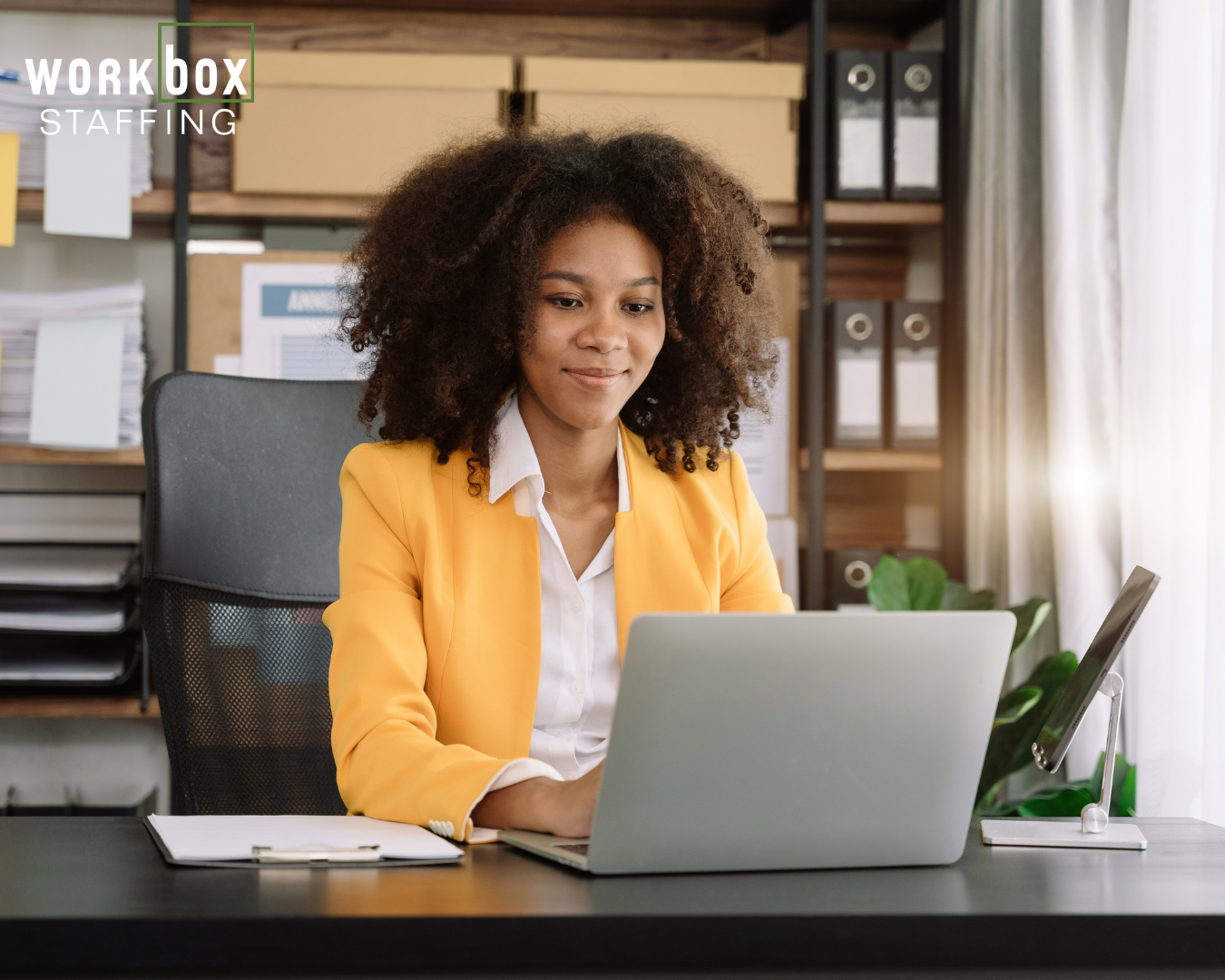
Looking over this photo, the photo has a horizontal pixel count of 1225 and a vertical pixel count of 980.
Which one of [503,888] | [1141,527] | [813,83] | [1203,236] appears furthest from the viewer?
[813,83]

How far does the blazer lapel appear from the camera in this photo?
1.15m

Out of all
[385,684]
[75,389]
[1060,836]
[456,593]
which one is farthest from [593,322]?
[75,389]

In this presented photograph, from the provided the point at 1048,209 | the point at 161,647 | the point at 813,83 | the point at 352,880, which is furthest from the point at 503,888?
the point at 813,83

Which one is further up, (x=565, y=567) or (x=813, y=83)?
(x=813, y=83)

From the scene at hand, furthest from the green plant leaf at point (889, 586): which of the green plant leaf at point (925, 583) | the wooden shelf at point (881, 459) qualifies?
the wooden shelf at point (881, 459)

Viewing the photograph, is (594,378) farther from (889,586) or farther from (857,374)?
(857,374)

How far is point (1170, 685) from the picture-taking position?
1607 mm

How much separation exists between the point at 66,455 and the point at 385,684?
1.33 meters

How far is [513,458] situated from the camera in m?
1.17

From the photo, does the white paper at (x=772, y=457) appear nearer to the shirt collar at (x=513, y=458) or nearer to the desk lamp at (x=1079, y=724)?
the shirt collar at (x=513, y=458)

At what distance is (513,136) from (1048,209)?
3.43ft

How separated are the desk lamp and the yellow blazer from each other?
32 cm

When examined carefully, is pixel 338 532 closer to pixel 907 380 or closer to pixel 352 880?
pixel 352 880

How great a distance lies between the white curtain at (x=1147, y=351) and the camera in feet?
5.13
